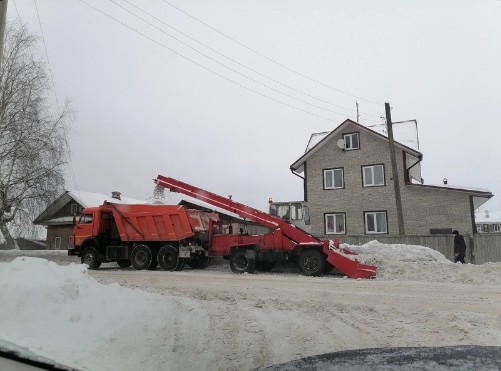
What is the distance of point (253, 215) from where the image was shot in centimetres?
1003

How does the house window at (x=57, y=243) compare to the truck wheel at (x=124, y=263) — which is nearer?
the house window at (x=57, y=243)

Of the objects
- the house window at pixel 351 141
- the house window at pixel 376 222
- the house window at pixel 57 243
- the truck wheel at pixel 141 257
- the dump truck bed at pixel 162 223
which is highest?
the house window at pixel 351 141

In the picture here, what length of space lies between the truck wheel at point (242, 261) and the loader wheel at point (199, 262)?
0.94m

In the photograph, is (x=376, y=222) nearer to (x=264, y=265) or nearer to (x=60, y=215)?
(x=264, y=265)

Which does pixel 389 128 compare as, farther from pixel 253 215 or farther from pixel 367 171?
pixel 253 215

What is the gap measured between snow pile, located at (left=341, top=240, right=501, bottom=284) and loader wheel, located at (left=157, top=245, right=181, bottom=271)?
14.4ft

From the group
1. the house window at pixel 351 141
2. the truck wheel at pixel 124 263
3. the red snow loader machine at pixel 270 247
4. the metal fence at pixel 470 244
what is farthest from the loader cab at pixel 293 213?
the house window at pixel 351 141

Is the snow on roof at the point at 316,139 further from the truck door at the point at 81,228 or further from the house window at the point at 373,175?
the truck door at the point at 81,228

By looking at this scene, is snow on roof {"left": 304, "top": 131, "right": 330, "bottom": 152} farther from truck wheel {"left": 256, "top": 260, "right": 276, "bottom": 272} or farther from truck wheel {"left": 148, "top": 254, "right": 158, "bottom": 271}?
truck wheel {"left": 148, "top": 254, "right": 158, "bottom": 271}

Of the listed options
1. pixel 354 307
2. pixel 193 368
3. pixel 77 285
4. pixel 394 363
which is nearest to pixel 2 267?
pixel 77 285

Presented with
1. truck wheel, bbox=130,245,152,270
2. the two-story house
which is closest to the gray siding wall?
the two-story house

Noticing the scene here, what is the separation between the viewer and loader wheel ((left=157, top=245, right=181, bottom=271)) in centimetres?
1035

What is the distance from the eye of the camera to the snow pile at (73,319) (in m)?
1.49

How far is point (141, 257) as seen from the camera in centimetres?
1011
